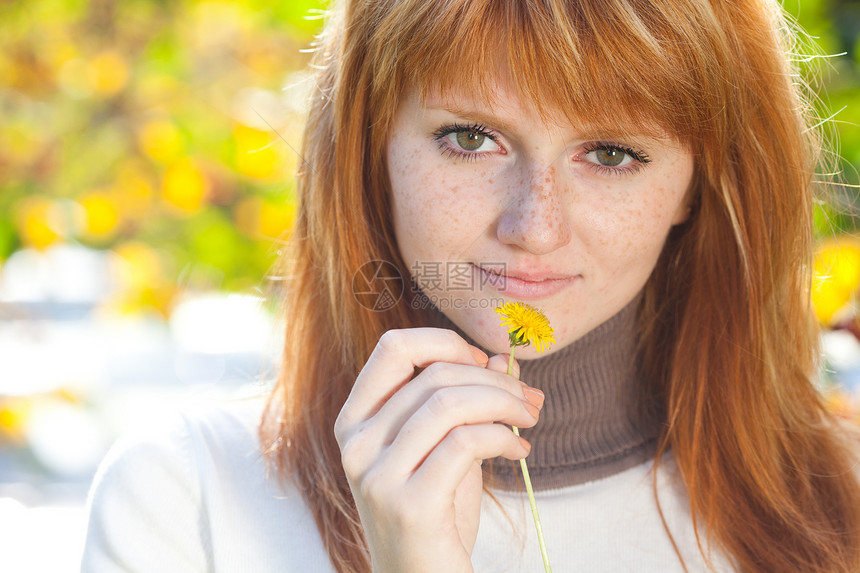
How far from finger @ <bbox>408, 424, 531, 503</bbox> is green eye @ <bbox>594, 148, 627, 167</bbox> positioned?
1.54 ft

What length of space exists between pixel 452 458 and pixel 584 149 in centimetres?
51

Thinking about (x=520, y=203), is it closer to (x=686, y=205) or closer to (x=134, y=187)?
(x=686, y=205)

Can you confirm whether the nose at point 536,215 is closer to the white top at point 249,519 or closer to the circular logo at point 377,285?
the circular logo at point 377,285

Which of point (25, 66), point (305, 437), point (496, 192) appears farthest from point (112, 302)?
point (496, 192)

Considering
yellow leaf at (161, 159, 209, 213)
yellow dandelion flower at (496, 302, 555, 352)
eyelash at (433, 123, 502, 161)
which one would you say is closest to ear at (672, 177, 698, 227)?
eyelash at (433, 123, 502, 161)

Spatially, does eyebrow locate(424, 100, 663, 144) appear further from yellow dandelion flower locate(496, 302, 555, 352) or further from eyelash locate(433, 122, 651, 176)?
yellow dandelion flower locate(496, 302, 555, 352)

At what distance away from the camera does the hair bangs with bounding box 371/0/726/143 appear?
105 centimetres

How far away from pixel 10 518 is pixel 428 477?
219cm

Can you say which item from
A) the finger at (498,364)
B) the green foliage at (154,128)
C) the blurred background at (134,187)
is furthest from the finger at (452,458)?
the green foliage at (154,128)

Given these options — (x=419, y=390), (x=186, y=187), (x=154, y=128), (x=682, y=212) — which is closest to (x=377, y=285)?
(x=419, y=390)

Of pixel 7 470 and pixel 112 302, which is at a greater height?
pixel 112 302

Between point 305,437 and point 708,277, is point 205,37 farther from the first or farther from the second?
point 708,277

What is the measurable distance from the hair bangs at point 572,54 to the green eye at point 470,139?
7cm

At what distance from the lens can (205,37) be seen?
208cm
